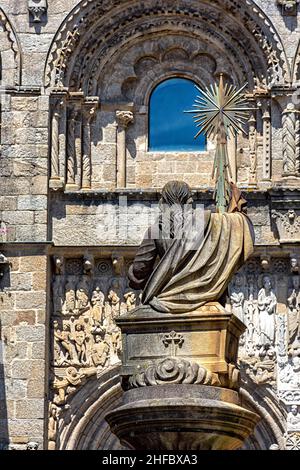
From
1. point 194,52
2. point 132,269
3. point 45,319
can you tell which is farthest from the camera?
point 194,52

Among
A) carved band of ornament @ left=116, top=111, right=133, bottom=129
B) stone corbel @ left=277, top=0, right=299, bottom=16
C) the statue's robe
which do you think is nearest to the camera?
the statue's robe

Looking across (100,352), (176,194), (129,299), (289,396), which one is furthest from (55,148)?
(176,194)

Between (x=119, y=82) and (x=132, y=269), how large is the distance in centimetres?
929

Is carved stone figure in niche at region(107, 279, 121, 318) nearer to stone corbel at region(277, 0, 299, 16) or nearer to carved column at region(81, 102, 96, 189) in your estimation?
carved column at region(81, 102, 96, 189)

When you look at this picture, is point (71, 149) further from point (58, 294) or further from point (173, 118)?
point (58, 294)

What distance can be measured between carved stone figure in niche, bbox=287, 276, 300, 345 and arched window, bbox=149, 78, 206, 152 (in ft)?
8.11

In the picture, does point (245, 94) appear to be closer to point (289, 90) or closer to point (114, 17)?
point (289, 90)

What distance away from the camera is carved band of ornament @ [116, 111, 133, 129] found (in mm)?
21938

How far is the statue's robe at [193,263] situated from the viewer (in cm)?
1276

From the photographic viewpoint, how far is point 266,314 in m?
21.0

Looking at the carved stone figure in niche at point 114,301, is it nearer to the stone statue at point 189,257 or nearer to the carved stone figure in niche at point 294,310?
the carved stone figure in niche at point 294,310

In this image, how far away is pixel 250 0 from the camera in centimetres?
2158

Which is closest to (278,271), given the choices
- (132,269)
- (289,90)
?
(289,90)

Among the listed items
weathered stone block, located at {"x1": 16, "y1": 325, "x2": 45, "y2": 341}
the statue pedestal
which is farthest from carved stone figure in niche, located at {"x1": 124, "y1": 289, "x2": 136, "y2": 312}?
the statue pedestal
